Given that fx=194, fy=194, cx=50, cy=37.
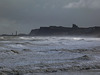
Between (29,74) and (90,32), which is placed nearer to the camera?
(29,74)

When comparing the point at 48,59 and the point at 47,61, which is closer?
the point at 47,61

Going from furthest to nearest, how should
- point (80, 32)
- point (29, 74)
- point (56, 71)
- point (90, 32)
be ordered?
1. point (80, 32)
2. point (90, 32)
3. point (56, 71)
4. point (29, 74)

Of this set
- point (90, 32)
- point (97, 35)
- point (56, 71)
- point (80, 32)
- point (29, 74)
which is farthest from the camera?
point (80, 32)

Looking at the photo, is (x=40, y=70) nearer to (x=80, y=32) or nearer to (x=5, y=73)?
(x=5, y=73)

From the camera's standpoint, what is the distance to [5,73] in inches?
300

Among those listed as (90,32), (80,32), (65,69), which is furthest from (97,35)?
(65,69)

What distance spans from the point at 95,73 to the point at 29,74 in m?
2.67

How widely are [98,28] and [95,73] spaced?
16310 cm

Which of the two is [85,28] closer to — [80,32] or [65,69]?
[80,32]

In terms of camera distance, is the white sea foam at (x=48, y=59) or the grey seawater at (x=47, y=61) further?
the white sea foam at (x=48, y=59)

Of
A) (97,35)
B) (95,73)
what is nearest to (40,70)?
(95,73)

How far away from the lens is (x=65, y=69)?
8750mm

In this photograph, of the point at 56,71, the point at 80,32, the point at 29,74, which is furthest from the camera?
the point at 80,32

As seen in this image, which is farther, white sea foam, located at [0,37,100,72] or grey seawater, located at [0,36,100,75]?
white sea foam, located at [0,37,100,72]
